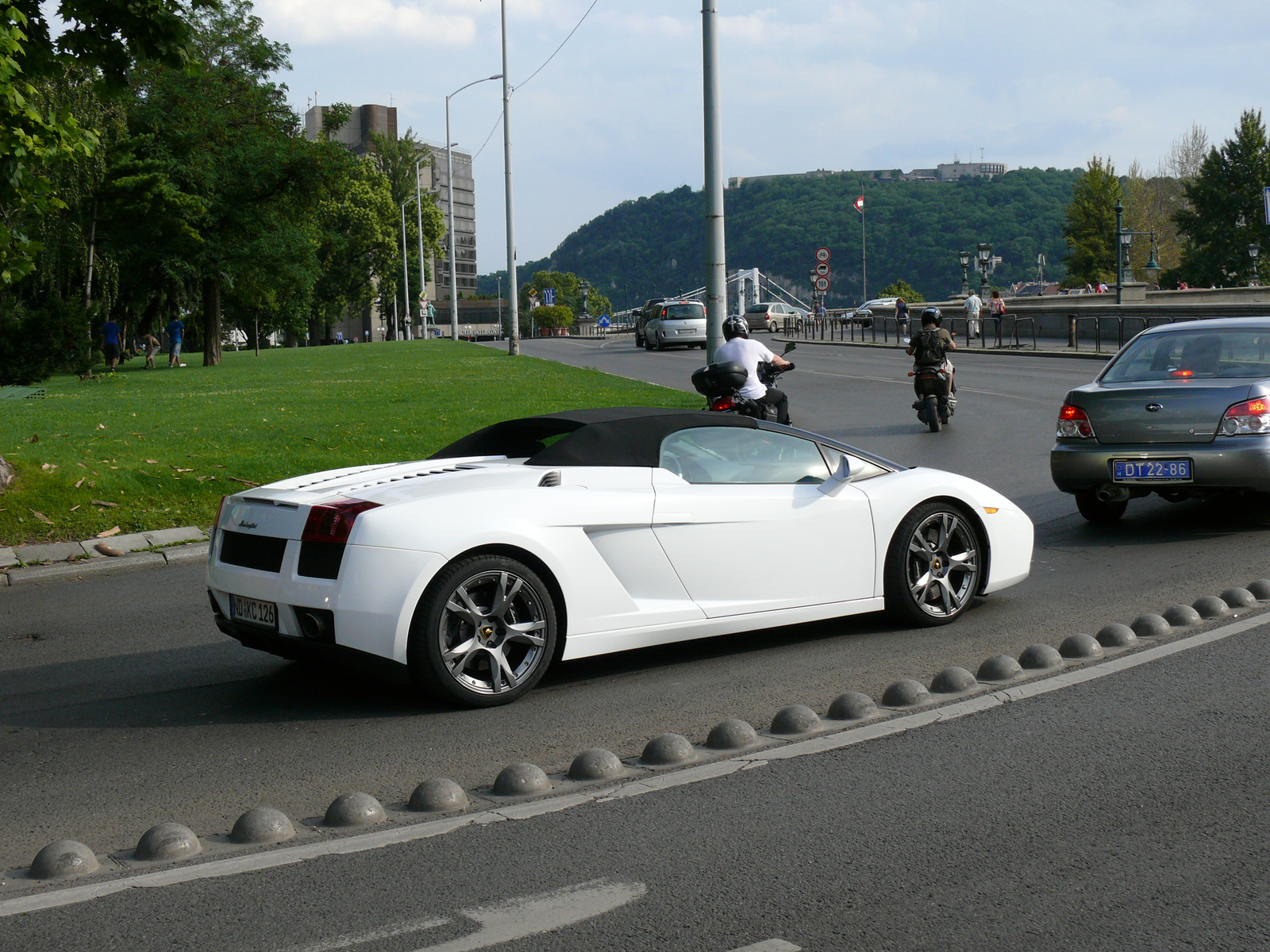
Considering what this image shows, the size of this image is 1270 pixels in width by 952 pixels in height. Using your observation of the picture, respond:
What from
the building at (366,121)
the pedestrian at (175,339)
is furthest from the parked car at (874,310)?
the building at (366,121)

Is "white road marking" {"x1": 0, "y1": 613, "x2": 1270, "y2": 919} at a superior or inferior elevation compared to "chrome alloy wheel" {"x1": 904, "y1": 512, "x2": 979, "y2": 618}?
inferior

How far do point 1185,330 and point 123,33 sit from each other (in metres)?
8.76

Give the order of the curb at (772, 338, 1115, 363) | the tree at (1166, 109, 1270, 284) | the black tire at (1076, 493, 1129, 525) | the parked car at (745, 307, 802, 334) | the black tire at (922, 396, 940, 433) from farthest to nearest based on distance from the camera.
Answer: the tree at (1166, 109, 1270, 284) < the parked car at (745, 307, 802, 334) < the curb at (772, 338, 1115, 363) < the black tire at (922, 396, 940, 433) < the black tire at (1076, 493, 1129, 525)

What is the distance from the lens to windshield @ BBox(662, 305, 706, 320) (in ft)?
157

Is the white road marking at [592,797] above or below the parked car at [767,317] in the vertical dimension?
below

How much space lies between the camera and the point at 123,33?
10.3 meters

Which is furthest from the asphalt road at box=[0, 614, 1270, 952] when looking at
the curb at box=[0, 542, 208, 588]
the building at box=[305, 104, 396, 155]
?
the building at box=[305, 104, 396, 155]

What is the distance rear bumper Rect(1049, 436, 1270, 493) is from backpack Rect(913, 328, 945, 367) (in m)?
8.20

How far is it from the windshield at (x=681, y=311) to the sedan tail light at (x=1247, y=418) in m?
38.5

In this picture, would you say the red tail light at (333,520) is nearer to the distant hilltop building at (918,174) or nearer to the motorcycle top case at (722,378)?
the motorcycle top case at (722,378)

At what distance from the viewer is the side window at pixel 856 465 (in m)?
6.89

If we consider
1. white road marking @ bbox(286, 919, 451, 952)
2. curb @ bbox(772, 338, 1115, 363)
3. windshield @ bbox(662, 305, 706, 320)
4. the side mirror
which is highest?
windshield @ bbox(662, 305, 706, 320)

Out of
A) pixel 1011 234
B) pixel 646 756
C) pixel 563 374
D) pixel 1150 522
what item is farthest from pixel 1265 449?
pixel 1011 234

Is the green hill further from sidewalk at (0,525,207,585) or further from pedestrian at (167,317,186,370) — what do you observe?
sidewalk at (0,525,207,585)
